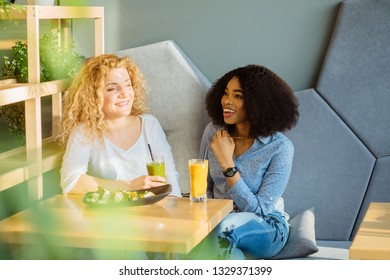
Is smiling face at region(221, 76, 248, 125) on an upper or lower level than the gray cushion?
upper

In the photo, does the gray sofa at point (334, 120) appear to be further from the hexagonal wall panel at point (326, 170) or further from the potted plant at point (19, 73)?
the potted plant at point (19, 73)

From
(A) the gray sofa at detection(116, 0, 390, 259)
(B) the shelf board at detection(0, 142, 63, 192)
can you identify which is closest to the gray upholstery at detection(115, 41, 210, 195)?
(A) the gray sofa at detection(116, 0, 390, 259)

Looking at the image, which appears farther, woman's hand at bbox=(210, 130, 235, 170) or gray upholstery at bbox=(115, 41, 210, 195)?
gray upholstery at bbox=(115, 41, 210, 195)

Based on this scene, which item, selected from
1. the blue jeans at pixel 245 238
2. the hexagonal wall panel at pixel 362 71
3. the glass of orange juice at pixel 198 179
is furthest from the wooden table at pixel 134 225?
the hexagonal wall panel at pixel 362 71

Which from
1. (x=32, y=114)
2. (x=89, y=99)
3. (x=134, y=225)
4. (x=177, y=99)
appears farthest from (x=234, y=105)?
(x=134, y=225)

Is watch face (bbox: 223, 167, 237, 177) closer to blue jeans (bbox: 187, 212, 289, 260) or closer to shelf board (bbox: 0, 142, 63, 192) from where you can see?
blue jeans (bbox: 187, 212, 289, 260)

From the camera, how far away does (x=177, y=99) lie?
1948mm

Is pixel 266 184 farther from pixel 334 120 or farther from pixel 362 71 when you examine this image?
pixel 362 71

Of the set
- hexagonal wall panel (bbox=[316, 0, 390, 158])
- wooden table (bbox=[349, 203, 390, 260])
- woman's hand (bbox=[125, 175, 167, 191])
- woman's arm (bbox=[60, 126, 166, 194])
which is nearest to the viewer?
wooden table (bbox=[349, 203, 390, 260])

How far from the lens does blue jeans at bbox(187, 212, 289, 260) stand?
1.53m

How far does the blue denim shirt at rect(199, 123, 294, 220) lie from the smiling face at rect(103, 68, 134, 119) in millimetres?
287

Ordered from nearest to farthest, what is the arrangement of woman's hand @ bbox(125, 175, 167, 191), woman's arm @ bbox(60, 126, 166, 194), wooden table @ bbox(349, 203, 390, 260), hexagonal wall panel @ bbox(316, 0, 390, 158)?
1. wooden table @ bbox(349, 203, 390, 260)
2. woman's hand @ bbox(125, 175, 167, 191)
3. woman's arm @ bbox(60, 126, 166, 194)
4. hexagonal wall panel @ bbox(316, 0, 390, 158)

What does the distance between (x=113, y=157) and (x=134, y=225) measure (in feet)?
1.51
